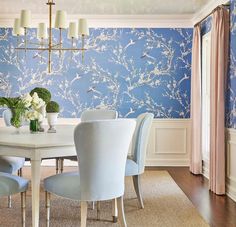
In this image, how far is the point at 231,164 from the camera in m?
4.50

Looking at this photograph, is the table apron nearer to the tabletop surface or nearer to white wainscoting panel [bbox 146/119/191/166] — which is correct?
the tabletop surface

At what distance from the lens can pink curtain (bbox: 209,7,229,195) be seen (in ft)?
14.9

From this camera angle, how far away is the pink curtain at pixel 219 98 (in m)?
4.55

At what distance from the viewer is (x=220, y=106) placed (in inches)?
181

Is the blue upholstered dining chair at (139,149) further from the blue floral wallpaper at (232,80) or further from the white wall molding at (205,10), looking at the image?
the white wall molding at (205,10)

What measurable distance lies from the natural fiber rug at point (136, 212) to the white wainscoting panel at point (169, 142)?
5.33 ft

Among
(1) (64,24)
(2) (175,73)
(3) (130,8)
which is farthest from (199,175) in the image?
(1) (64,24)

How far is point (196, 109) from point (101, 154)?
3.24 metres

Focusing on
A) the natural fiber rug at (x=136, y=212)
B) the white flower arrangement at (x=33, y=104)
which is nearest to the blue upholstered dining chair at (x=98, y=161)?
the natural fiber rug at (x=136, y=212)

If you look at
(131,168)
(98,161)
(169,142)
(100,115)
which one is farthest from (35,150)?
(169,142)

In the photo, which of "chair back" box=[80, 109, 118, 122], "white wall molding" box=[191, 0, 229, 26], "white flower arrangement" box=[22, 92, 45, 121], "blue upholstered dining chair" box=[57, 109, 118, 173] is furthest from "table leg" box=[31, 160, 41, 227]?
"white wall molding" box=[191, 0, 229, 26]

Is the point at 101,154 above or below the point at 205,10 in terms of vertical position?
below

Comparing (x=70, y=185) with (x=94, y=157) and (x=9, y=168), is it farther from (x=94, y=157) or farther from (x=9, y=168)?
(x=9, y=168)

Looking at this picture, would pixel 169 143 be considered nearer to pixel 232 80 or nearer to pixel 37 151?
pixel 232 80
